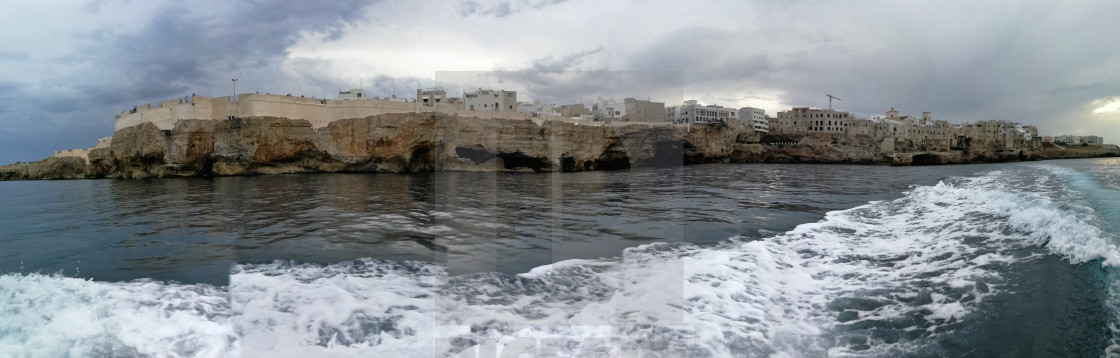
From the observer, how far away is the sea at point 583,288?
291 cm

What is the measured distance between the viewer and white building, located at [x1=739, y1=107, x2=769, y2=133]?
60.3 meters

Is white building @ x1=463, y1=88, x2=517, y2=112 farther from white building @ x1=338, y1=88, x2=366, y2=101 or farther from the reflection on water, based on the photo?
the reflection on water

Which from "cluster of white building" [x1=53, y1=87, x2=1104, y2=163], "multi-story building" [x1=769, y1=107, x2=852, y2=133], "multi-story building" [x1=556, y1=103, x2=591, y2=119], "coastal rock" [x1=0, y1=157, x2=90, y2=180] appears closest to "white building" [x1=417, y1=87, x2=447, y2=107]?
"cluster of white building" [x1=53, y1=87, x2=1104, y2=163]

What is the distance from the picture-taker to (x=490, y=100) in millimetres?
45000

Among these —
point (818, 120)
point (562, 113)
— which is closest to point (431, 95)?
point (562, 113)

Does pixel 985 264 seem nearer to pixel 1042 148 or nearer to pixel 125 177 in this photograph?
pixel 125 177

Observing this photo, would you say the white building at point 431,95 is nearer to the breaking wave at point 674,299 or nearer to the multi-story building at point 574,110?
the multi-story building at point 574,110

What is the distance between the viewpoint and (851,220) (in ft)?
26.1

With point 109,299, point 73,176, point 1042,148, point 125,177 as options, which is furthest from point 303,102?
point 1042,148

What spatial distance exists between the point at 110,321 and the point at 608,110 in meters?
53.3

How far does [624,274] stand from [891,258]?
2.89m

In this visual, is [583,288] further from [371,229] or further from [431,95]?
[431,95]

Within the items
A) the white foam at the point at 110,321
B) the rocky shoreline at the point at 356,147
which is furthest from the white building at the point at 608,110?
the white foam at the point at 110,321

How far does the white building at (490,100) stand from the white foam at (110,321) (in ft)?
127
